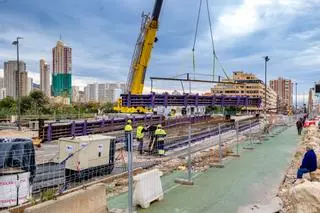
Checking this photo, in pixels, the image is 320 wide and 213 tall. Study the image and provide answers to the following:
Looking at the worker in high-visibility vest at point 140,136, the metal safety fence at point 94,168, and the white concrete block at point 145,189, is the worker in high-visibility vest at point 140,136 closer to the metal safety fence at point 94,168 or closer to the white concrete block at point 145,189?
the metal safety fence at point 94,168

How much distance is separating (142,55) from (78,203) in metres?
27.8

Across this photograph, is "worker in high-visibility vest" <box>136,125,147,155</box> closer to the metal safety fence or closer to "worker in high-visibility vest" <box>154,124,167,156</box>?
the metal safety fence

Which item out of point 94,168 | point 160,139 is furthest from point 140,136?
point 94,168

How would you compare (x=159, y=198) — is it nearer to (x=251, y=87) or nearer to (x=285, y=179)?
(x=285, y=179)

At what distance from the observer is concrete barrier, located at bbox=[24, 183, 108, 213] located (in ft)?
19.2

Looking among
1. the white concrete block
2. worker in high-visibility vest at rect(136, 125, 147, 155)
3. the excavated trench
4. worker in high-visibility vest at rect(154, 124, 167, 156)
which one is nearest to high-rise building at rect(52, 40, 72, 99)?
worker in high-visibility vest at rect(136, 125, 147, 155)

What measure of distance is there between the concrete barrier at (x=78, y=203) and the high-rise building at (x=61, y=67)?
525 feet

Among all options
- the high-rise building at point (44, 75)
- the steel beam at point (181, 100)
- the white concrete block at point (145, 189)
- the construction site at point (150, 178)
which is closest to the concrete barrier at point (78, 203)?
the construction site at point (150, 178)

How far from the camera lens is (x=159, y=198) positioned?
8.80m

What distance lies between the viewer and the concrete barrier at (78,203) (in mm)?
5863

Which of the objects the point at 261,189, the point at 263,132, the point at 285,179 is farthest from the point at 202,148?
the point at 263,132

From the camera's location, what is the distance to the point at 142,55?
110ft

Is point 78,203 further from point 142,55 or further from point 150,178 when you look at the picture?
point 142,55

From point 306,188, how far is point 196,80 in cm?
3731
